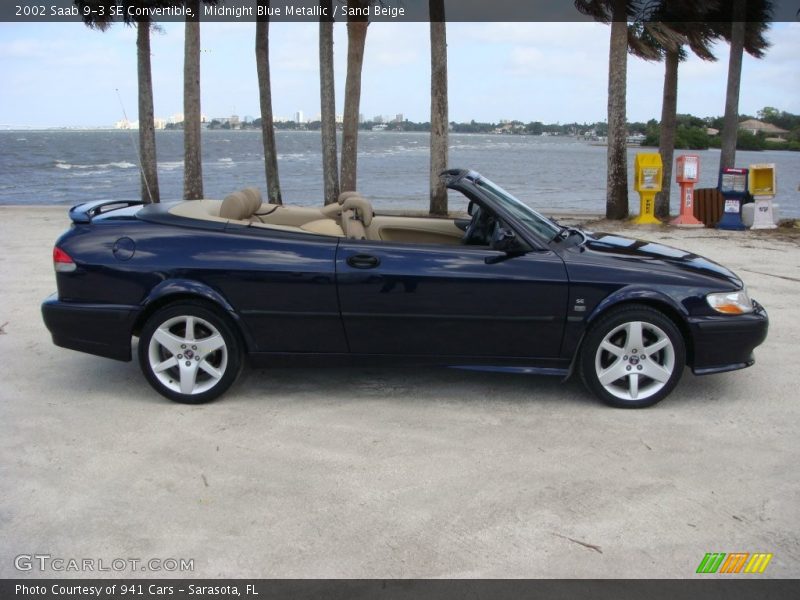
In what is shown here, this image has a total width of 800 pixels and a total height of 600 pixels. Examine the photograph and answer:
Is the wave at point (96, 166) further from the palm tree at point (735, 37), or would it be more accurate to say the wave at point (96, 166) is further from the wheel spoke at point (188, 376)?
the wheel spoke at point (188, 376)

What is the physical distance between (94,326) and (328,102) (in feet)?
42.6

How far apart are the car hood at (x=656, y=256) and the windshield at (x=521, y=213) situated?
255mm

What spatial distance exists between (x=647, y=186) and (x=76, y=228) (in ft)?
37.9

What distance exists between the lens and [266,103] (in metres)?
18.7

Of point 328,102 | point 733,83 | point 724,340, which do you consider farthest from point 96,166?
point 724,340

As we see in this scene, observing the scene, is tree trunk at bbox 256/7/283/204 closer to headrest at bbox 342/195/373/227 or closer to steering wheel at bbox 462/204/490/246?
headrest at bbox 342/195/373/227

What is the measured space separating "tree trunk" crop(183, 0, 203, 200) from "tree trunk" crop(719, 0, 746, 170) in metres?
10.7

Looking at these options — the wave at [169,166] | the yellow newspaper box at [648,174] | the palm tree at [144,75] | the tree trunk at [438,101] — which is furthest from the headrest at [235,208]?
the wave at [169,166]

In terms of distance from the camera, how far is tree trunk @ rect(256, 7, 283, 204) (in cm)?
1758

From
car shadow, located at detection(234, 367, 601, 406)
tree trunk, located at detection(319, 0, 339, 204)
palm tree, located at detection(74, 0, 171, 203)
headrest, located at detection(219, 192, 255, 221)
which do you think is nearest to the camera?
car shadow, located at detection(234, 367, 601, 406)

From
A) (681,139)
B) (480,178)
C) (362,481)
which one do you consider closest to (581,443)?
(362,481)

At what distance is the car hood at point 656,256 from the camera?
4.97m

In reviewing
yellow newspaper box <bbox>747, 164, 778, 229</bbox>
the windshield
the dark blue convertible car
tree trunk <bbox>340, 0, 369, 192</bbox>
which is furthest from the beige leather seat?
tree trunk <bbox>340, 0, 369, 192</bbox>

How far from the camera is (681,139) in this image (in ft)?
292
